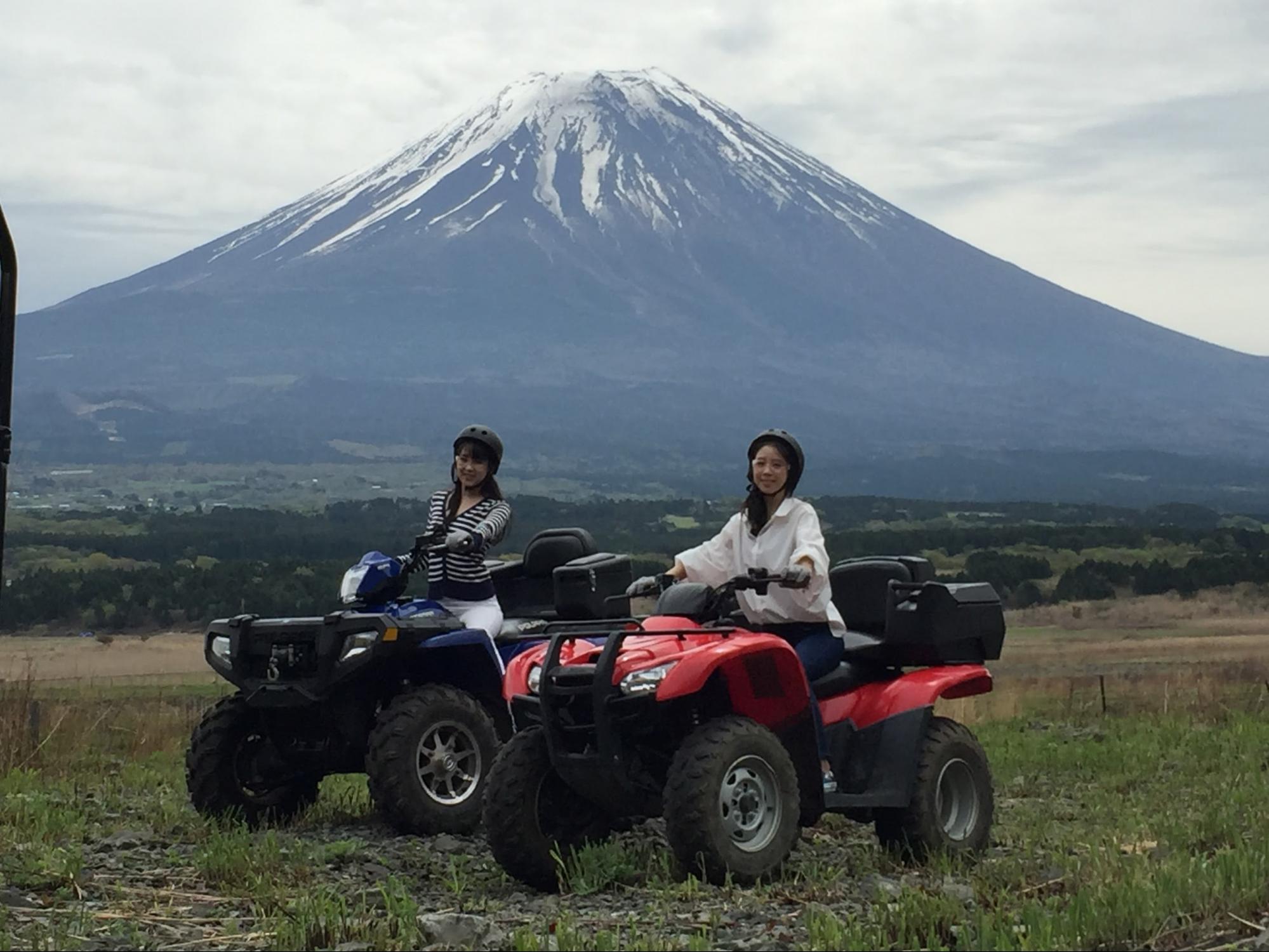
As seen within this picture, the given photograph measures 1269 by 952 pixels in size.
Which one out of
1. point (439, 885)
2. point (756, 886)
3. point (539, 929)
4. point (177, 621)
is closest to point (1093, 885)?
point (756, 886)

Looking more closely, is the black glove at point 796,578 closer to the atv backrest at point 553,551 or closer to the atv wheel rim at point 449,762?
the atv wheel rim at point 449,762

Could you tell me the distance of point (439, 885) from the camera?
8.16 m

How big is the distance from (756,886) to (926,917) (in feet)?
4.47

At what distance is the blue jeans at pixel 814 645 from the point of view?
340 inches

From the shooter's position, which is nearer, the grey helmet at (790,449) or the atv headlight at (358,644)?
the grey helmet at (790,449)

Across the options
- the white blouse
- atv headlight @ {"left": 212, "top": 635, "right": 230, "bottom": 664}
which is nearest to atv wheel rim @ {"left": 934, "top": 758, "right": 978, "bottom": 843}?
the white blouse

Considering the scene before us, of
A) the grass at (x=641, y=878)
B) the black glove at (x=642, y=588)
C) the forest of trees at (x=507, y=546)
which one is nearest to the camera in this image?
the grass at (x=641, y=878)

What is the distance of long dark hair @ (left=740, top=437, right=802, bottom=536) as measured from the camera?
28.8 feet

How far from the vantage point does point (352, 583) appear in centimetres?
1023

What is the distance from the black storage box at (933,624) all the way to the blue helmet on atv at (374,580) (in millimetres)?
2641

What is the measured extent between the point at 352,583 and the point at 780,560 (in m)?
2.59

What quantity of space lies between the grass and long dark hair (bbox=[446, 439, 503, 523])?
163 cm

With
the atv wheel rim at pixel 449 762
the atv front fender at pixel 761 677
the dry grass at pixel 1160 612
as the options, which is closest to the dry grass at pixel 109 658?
the dry grass at pixel 1160 612

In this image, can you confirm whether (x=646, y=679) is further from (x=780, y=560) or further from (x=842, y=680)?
(x=842, y=680)
